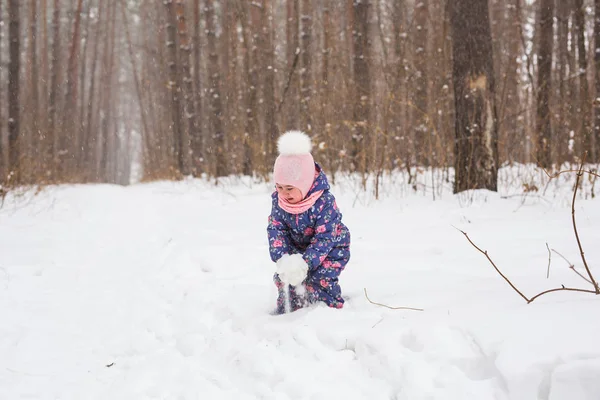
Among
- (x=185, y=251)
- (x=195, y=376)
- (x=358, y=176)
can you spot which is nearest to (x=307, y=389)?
(x=195, y=376)

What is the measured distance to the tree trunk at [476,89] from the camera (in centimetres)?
528

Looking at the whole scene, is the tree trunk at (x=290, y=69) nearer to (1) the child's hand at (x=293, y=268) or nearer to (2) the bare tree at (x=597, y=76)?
(2) the bare tree at (x=597, y=76)

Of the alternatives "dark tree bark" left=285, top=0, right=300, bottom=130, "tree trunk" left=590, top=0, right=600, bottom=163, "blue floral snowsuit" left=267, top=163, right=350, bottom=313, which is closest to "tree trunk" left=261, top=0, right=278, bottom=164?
"dark tree bark" left=285, top=0, right=300, bottom=130

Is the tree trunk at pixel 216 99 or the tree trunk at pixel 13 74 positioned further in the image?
the tree trunk at pixel 216 99

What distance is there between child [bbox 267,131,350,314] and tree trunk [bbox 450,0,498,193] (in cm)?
325

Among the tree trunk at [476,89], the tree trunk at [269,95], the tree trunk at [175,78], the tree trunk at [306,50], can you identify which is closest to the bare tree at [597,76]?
the tree trunk at [476,89]

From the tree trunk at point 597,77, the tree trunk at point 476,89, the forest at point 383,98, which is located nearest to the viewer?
the tree trunk at point 476,89

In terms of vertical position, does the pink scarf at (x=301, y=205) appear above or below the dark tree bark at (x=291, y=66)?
below

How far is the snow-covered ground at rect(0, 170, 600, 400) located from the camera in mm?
1633

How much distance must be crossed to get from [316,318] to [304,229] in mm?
543

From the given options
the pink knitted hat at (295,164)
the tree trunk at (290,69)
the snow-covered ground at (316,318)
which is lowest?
the snow-covered ground at (316,318)

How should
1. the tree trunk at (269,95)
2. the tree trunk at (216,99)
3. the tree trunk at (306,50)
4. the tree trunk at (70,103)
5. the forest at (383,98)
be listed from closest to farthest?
1. the forest at (383,98)
2. the tree trunk at (269,95)
3. the tree trunk at (306,50)
4. the tree trunk at (216,99)
5. the tree trunk at (70,103)

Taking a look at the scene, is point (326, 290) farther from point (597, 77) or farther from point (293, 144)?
point (597, 77)

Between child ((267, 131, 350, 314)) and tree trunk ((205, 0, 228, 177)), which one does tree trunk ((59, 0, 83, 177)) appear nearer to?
tree trunk ((205, 0, 228, 177))
